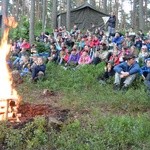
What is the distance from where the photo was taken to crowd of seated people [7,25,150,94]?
47.9ft

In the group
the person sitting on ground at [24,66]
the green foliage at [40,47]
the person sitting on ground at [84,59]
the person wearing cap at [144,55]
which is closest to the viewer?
the person wearing cap at [144,55]

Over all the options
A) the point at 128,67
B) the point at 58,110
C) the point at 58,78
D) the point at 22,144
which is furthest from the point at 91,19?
the point at 22,144

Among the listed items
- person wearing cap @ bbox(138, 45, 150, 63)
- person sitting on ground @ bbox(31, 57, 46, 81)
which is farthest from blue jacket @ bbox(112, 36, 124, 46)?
person sitting on ground @ bbox(31, 57, 46, 81)

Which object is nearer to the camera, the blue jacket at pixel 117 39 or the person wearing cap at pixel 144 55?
the person wearing cap at pixel 144 55

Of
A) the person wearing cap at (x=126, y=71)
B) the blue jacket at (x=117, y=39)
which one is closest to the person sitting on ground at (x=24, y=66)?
the blue jacket at (x=117, y=39)

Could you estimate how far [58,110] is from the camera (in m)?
11.5

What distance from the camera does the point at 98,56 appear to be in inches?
746

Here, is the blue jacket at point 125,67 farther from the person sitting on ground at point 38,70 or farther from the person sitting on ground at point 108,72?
the person sitting on ground at point 38,70

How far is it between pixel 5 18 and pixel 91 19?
1228 cm

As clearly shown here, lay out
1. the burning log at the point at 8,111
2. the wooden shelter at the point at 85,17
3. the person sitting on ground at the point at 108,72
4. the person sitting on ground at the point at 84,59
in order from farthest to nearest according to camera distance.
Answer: the wooden shelter at the point at 85,17 < the person sitting on ground at the point at 84,59 < the person sitting on ground at the point at 108,72 < the burning log at the point at 8,111

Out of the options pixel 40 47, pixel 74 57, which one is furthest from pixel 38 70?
pixel 40 47

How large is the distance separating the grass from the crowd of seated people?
69 cm

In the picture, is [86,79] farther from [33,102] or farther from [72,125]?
[72,125]

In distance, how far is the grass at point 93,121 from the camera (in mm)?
8656
